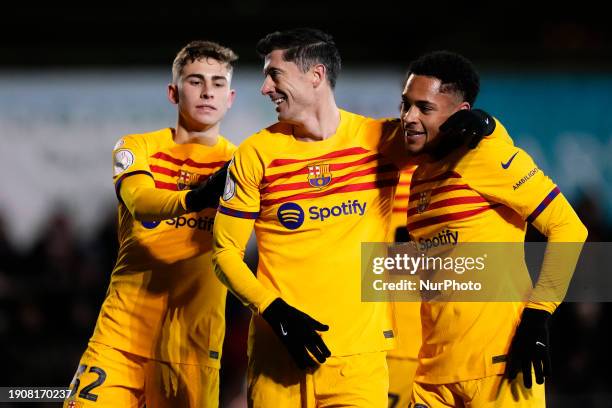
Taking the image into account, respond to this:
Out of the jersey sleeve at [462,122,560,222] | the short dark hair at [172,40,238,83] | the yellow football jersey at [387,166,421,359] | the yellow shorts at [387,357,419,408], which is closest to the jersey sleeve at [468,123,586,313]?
the jersey sleeve at [462,122,560,222]

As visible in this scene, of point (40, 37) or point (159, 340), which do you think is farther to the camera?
point (40, 37)

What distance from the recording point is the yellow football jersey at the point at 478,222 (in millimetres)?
4871

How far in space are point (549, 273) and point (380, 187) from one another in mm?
915

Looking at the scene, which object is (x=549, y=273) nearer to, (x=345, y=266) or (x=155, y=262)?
(x=345, y=266)

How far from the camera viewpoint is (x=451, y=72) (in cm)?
511

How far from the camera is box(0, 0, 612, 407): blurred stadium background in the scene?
403 inches

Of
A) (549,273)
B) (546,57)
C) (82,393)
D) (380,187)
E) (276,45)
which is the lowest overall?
(82,393)

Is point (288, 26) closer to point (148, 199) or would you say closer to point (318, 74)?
point (148, 199)

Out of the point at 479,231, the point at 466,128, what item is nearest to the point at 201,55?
the point at 466,128

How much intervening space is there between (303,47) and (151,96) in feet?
20.2

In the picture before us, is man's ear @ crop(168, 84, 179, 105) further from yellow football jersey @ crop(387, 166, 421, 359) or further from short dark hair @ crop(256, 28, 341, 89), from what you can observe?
yellow football jersey @ crop(387, 166, 421, 359)

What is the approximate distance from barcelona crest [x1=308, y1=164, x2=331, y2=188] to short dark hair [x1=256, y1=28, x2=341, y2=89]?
0.49 m

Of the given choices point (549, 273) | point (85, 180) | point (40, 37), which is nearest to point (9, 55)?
point (40, 37)

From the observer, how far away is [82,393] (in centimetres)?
573
